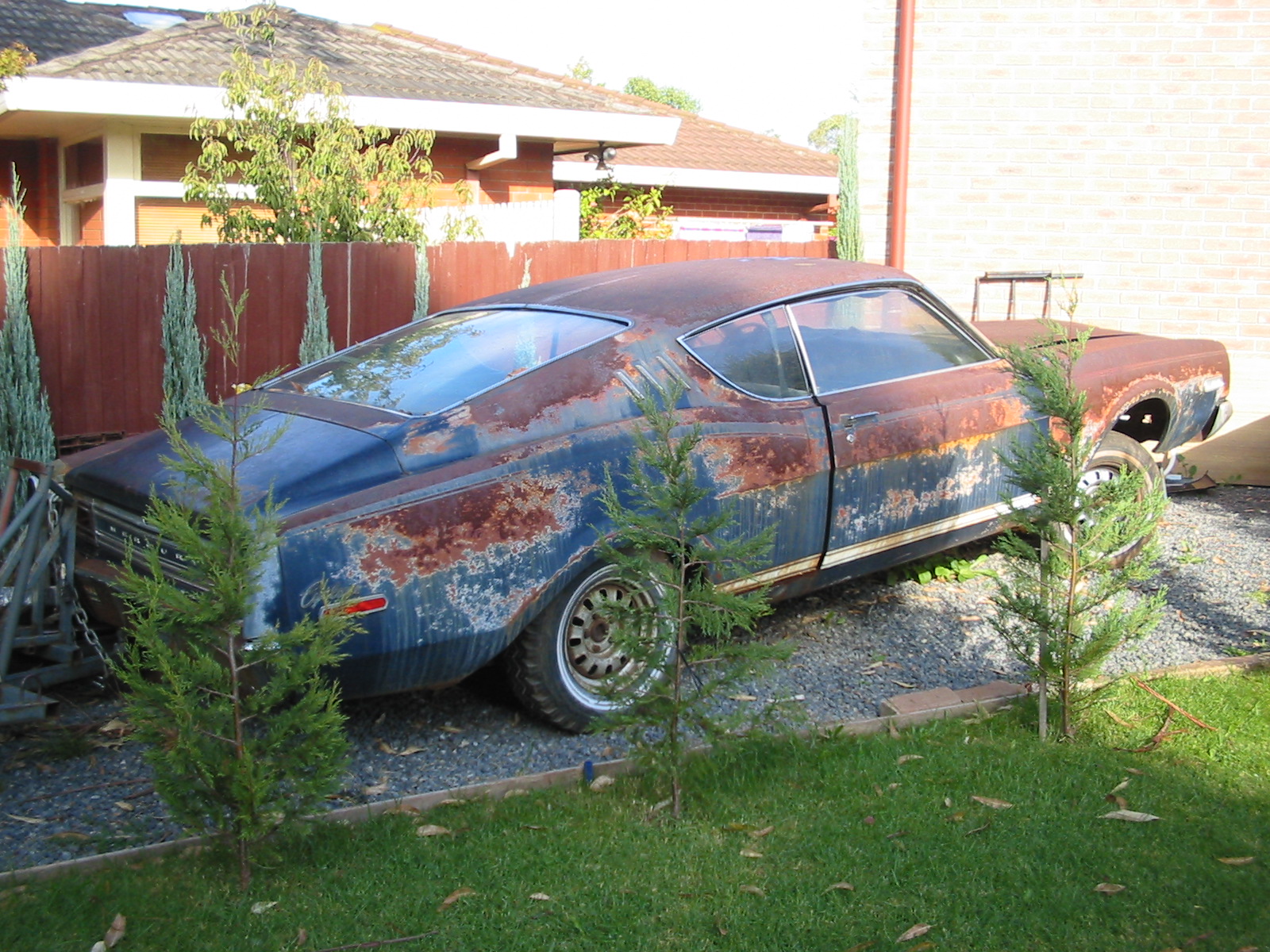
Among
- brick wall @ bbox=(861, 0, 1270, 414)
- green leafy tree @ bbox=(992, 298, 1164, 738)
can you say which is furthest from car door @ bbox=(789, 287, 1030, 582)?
brick wall @ bbox=(861, 0, 1270, 414)

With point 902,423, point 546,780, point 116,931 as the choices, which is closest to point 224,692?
point 116,931

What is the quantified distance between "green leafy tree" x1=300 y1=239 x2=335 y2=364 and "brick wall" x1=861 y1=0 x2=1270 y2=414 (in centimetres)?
439

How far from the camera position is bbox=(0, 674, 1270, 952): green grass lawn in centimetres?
312

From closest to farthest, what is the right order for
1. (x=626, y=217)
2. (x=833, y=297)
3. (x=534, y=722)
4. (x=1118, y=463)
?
(x=534, y=722) → (x=833, y=297) → (x=1118, y=463) → (x=626, y=217)

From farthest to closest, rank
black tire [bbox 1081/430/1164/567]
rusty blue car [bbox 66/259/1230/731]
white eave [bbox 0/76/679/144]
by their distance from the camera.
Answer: white eave [bbox 0/76/679/144] → black tire [bbox 1081/430/1164/567] → rusty blue car [bbox 66/259/1230/731]

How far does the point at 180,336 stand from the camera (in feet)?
27.6

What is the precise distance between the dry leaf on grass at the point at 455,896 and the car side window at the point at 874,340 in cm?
266

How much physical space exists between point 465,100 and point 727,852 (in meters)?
10.5

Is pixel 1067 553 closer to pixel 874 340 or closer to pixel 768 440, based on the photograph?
pixel 768 440

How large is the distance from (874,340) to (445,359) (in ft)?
6.46

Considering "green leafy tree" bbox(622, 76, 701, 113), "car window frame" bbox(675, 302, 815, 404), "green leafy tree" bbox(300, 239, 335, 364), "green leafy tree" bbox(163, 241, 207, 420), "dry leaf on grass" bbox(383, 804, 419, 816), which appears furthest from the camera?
"green leafy tree" bbox(622, 76, 701, 113)

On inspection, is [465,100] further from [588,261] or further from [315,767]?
[315,767]

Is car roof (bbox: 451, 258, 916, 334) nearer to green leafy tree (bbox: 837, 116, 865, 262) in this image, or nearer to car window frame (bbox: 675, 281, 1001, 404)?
car window frame (bbox: 675, 281, 1001, 404)

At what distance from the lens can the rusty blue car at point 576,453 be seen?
3955 millimetres
